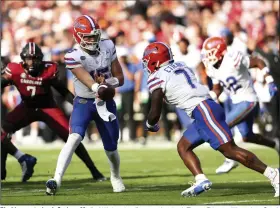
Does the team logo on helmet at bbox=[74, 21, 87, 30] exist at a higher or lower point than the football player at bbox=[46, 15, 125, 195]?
higher

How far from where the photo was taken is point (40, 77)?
33.6 ft

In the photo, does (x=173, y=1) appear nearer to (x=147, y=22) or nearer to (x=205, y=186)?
(x=147, y=22)

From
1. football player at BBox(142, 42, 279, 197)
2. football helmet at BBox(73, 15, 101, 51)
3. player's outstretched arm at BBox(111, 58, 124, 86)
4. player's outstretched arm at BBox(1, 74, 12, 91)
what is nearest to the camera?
football player at BBox(142, 42, 279, 197)

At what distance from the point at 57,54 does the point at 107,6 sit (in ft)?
12.6

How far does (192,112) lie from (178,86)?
0.93ft

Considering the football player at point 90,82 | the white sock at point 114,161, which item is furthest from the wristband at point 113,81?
the white sock at point 114,161

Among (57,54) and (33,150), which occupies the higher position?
(57,54)

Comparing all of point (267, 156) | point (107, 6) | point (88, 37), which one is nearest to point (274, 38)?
point (267, 156)

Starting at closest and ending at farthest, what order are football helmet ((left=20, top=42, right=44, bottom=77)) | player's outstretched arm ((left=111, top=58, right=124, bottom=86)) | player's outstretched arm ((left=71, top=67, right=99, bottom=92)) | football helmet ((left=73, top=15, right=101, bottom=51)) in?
player's outstretched arm ((left=71, top=67, right=99, bottom=92))
football helmet ((left=73, top=15, right=101, bottom=51))
player's outstretched arm ((left=111, top=58, right=124, bottom=86))
football helmet ((left=20, top=42, right=44, bottom=77))

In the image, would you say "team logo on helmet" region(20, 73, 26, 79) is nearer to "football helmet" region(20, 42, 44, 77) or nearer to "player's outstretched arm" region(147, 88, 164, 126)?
"football helmet" region(20, 42, 44, 77)

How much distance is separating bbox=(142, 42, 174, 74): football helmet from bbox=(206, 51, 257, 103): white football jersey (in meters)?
2.65

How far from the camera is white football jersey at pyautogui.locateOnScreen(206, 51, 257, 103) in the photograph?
36.2 ft

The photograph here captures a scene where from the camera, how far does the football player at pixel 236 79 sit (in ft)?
35.9

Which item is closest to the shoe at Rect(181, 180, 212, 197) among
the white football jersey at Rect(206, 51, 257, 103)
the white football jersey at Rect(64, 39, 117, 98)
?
the white football jersey at Rect(64, 39, 117, 98)
